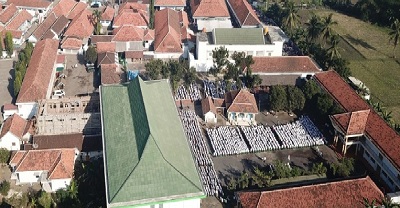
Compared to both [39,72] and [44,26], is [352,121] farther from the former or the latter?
[44,26]

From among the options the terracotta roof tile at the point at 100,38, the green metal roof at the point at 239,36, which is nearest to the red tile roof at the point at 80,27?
the terracotta roof tile at the point at 100,38

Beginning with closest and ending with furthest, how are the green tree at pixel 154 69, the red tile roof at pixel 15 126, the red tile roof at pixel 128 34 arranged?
1. the red tile roof at pixel 15 126
2. the green tree at pixel 154 69
3. the red tile roof at pixel 128 34

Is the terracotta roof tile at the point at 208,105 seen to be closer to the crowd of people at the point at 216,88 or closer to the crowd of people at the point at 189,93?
the crowd of people at the point at 189,93

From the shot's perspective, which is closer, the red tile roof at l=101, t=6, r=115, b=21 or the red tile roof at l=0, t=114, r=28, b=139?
the red tile roof at l=0, t=114, r=28, b=139

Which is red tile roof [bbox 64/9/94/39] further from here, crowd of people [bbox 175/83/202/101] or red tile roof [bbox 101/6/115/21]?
crowd of people [bbox 175/83/202/101]

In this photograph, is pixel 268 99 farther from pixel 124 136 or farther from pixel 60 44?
pixel 60 44

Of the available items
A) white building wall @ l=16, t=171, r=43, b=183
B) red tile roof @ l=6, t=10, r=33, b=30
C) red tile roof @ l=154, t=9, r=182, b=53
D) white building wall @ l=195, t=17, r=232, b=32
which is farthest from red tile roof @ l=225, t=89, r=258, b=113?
red tile roof @ l=6, t=10, r=33, b=30
